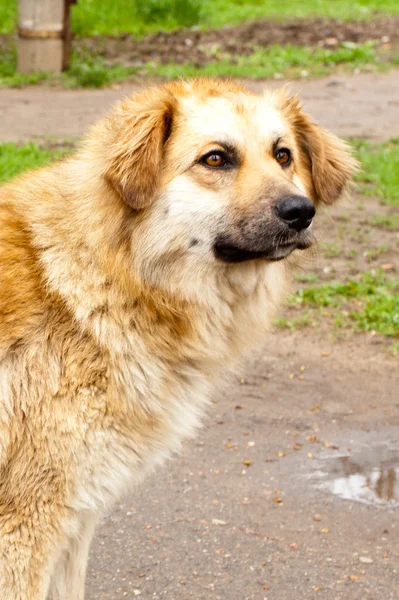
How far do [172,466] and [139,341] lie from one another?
5.37 feet

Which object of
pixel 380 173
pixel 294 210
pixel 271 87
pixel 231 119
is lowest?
pixel 380 173

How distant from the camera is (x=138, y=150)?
3160 mm

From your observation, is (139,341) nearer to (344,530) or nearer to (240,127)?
(240,127)

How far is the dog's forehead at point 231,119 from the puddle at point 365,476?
1.82 m

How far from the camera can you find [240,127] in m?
3.33

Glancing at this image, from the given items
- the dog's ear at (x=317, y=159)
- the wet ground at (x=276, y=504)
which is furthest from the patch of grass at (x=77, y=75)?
the dog's ear at (x=317, y=159)

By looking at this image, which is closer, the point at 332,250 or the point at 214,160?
the point at 214,160

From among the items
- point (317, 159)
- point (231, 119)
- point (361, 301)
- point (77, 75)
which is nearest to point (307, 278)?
point (361, 301)

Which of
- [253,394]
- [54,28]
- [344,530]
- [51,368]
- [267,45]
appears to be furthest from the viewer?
[267,45]

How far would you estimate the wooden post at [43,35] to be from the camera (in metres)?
11.5

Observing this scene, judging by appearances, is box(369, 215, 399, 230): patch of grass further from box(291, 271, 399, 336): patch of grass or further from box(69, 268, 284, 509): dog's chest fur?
box(69, 268, 284, 509): dog's chest fur

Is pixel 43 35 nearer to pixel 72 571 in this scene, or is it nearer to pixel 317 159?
pixel 317 159

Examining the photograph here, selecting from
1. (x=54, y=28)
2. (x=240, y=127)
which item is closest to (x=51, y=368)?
(x=240, y=127)

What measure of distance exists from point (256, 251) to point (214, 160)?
361 millimetres
